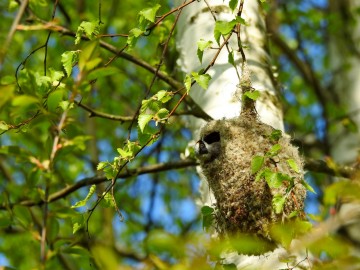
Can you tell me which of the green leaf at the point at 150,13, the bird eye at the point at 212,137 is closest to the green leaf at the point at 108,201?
the bird eye at the point at 212,137

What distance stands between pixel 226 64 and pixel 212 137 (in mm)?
602

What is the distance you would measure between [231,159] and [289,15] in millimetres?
4309

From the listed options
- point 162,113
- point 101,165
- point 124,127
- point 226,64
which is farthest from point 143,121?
point 124,127

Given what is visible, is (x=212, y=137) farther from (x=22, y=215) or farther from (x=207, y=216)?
(x=22, y=215)

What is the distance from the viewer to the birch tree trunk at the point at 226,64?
9.44 feet

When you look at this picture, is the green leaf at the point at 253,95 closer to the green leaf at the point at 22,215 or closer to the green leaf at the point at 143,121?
the green leaf at the point at 143,121

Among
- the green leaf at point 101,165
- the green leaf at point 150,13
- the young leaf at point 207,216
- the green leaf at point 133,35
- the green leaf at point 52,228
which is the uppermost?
the green leaf at point 150,13

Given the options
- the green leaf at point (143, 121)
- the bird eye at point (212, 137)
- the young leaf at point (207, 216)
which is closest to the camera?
the green leaf at point (143, 121)

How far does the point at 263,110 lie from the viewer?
9.41ft

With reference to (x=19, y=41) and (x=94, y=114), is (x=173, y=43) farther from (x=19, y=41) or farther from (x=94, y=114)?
(x=19, y=41)

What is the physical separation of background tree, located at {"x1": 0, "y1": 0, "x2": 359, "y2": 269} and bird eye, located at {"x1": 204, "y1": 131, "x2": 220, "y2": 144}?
24 centimetres

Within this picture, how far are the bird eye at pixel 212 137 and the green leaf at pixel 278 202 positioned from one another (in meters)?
0.45

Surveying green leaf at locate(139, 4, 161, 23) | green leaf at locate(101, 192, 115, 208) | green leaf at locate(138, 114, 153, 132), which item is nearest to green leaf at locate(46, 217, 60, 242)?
green leaf at locate(101, 192, 115, 208)

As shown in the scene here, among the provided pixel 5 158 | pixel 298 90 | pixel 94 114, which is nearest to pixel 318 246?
pixel 94 114
